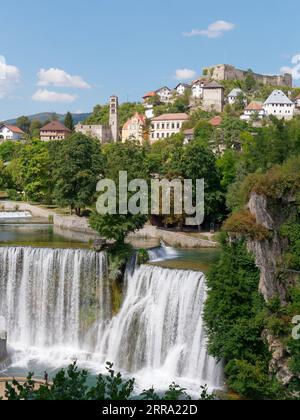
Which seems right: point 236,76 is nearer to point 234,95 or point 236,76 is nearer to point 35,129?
point 234,95

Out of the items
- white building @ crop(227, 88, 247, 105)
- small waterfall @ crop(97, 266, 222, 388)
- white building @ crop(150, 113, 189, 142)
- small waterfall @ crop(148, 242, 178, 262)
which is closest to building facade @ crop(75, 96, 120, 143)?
white building @ crop(150, 113, 189, 142)

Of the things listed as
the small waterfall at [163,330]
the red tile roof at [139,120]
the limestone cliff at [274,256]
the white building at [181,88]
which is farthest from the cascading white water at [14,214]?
the white building at [181,88]

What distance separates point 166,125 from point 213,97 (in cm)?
1175

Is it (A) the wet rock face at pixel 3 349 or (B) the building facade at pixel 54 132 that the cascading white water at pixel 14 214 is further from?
(B) the building facade at pixel 54 132

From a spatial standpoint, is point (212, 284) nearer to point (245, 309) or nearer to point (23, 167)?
point (245, 309)

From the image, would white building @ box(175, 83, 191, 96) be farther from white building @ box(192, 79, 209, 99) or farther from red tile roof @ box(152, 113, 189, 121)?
red tile roof @ box(152, 113, 189, 121)

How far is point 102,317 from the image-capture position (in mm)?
23109

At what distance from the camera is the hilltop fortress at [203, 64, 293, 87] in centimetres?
Result: 10550

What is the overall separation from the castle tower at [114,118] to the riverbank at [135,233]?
163 feet

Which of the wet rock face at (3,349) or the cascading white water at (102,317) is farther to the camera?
the wet rock face at (3,349)

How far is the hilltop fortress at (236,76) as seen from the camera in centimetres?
10550

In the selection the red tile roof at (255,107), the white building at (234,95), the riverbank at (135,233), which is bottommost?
the riverbank at (135,233)

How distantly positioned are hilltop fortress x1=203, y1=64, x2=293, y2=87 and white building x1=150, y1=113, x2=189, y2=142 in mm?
25144

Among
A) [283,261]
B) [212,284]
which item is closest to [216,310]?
[212,284]
